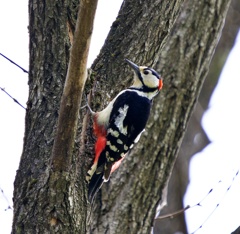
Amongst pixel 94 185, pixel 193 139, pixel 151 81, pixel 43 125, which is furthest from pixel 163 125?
pixel 43 125

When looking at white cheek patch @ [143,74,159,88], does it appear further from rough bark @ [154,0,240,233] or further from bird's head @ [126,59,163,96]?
rough bark @ [154,0,240,233]

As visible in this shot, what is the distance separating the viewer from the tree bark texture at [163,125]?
4805 mm

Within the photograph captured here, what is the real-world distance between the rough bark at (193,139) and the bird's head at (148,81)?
709mm

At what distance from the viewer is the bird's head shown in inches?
180

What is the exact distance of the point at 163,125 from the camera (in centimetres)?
505

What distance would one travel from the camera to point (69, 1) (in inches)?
171

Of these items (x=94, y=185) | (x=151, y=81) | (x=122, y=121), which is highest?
(x=151, y=81)

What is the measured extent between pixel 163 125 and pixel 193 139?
553mm

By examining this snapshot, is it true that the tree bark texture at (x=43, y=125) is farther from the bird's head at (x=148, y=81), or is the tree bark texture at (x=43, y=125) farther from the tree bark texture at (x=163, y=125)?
the bird's head at (x=148, y=81)

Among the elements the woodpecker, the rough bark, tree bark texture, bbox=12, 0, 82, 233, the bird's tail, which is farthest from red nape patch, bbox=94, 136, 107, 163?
the rough bark

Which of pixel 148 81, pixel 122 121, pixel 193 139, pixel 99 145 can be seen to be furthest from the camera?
pixel 193 139

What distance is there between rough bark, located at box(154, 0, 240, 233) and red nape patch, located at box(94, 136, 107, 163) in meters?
1.03

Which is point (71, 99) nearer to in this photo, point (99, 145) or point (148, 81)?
point (99, 145)

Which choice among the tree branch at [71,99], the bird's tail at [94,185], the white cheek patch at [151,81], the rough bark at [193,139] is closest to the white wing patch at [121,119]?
the white cheek patch at [151,81]
